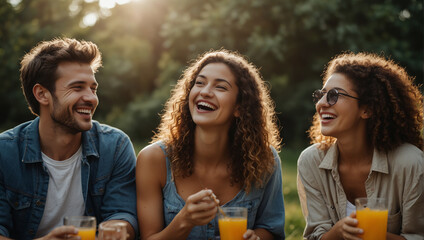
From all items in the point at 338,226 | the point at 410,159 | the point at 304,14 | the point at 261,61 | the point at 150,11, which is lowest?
the point at 338,226

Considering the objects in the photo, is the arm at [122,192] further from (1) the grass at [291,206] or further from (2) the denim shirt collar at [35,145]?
(1) the grass at [291,206]

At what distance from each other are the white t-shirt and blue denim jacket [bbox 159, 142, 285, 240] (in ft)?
2.52

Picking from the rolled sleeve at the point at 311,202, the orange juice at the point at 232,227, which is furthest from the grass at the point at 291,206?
the orange juice at the point at 232,227

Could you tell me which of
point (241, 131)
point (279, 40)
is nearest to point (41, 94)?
Answer: point (241, 131)

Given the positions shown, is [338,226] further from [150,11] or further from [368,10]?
[150,11]

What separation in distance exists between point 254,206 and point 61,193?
170cm

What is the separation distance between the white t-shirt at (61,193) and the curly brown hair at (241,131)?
2.83 ft

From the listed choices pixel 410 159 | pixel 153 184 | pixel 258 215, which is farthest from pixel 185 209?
pixel 410 159

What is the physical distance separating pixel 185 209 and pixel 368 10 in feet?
55.8

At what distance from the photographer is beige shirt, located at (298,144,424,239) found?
3670 mm

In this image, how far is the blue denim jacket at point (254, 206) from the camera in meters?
3.87

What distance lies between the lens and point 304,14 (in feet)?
58.6

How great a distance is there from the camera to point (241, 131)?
409cm

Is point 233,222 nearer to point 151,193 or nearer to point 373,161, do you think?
point 151,193
